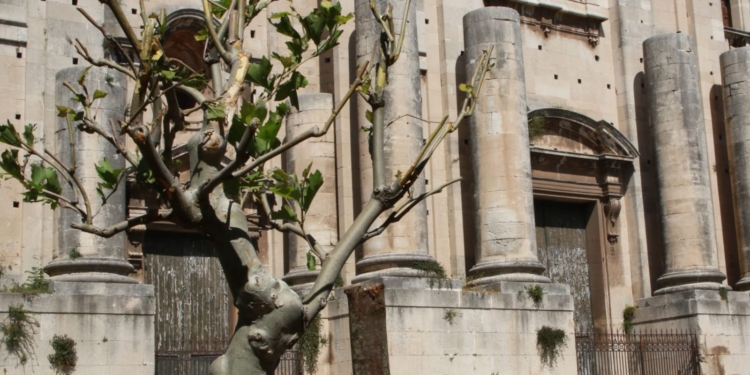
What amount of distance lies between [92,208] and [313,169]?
4.07 metres

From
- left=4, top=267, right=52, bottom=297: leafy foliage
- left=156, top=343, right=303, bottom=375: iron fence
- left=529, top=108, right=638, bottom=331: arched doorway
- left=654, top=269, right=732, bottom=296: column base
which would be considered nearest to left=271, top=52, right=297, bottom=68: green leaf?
left=4, top=267, right=52, bottom=297: leafy foliage

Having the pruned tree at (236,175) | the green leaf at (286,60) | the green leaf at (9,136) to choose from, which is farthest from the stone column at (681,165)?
the green leaf at (9,136)

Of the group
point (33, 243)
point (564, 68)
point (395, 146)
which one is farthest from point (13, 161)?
point (564, 68)

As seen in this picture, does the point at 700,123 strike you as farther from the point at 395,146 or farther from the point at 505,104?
the point at 395,146

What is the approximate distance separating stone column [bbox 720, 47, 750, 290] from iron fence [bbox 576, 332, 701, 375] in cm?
271

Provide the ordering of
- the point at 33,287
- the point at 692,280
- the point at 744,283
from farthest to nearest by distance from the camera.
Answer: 1. the point at 744,283
2. the point at 692,280
3. the point at 33,287

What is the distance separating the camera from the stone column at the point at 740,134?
2231cm

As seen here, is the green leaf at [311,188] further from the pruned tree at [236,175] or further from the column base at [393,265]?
the column base at [393,265]

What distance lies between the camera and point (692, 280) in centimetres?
2092

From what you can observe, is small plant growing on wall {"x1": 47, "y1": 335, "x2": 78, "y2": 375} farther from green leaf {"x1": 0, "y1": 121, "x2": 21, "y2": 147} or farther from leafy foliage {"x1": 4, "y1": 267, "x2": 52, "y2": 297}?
green leaf {"x1": 0, "y1": 121, "x2": 21, "y2": 147}

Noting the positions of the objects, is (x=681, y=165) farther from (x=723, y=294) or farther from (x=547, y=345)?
(x=547, y=345)

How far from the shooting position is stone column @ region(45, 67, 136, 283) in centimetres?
1605

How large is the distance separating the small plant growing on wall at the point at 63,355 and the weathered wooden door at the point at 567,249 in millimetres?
9234

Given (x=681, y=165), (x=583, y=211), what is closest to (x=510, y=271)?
(x=583, y=211)
